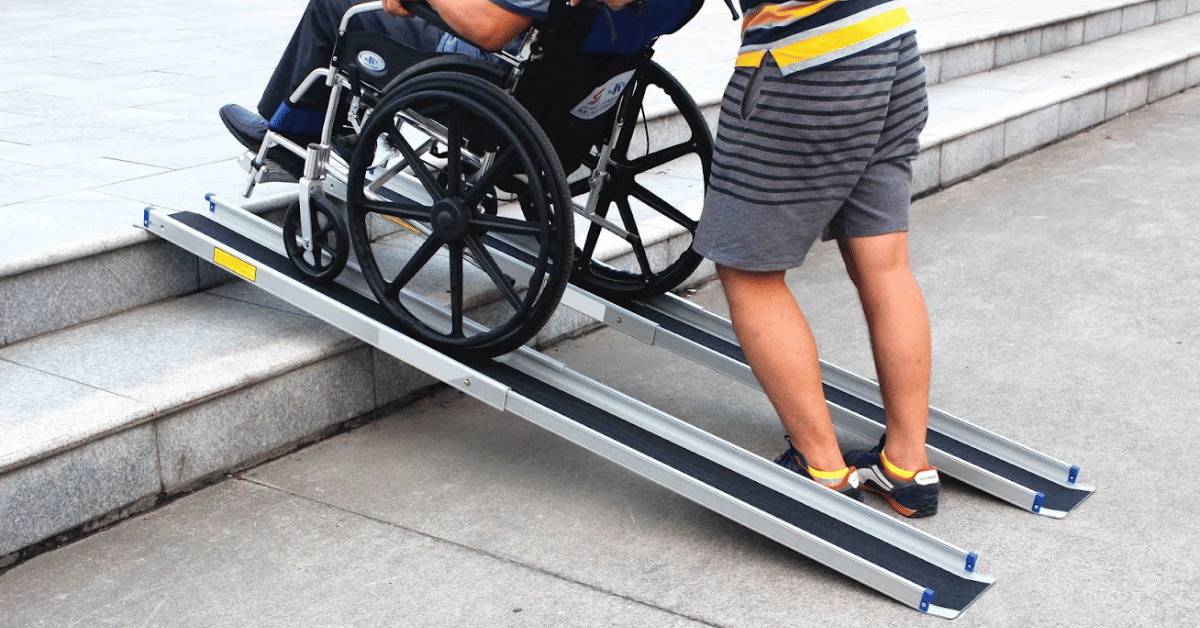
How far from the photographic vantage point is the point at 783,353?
2.50 metres

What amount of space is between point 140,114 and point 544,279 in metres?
2.77

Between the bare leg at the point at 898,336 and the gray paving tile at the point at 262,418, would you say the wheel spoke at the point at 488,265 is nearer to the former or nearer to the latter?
the gray paving tile at the point at 262,418

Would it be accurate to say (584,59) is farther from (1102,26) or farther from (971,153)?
(1102,26)

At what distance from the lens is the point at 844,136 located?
239 centimetres

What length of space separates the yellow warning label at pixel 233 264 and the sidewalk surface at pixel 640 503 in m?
0.45

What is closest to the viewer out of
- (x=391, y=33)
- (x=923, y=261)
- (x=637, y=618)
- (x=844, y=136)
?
(x=637, y=618)

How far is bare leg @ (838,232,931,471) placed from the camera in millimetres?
2566

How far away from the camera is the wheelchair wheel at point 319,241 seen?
2918 mm

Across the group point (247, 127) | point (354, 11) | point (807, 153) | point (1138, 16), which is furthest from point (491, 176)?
point (1138, 16)

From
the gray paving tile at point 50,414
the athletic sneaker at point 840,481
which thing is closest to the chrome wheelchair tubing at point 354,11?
the gray paving tile at point 50,414

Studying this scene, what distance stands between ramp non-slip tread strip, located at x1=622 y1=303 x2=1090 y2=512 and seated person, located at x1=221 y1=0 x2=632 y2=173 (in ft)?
3.02

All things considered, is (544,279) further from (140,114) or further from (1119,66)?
(1119,66)

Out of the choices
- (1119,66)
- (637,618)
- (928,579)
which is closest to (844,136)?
(928,579)

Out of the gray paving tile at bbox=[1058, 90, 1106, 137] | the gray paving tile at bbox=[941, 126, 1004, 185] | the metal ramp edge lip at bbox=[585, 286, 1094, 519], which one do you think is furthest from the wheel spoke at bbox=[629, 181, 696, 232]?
the gray paving tile at bbox=[1058, 90, 1106, 137]
